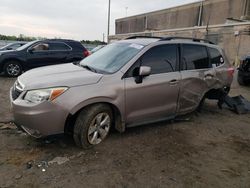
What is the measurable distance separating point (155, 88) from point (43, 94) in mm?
1915

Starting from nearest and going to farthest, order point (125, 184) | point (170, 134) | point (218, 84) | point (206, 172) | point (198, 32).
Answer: point (125, 184) → point (206, 172) → point (170, 134) → point (218, 84) → point (198, 32)

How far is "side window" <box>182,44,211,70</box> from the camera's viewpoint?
5.14m

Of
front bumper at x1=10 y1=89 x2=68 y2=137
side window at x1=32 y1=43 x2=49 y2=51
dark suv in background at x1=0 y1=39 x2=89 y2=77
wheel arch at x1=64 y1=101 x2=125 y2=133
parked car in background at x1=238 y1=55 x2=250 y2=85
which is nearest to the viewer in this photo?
A: front bumper at x1=10 y1=89 x2=68 y2=137

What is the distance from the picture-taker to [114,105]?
413cm

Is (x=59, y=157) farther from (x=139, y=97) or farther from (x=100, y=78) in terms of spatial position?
(x=139, y=97)

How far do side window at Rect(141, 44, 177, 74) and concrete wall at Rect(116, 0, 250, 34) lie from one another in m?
37.5

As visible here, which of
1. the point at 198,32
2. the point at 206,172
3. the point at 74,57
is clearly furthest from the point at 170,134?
the point at 198,32

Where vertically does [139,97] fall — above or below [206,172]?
above

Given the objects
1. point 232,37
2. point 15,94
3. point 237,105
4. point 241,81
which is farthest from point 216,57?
point 232,37

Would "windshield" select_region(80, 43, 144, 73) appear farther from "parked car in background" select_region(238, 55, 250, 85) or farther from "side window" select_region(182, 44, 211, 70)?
"parked car in background" select_region(238, 55, 250, 85)

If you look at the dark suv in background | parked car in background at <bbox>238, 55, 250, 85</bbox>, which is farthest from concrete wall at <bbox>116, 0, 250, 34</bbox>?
the dark suv in background

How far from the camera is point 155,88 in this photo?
4.54 metres

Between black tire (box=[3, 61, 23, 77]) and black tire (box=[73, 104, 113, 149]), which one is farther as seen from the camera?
black tire (box=[3, 61, 23, 77])

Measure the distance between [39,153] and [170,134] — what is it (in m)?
2.36
